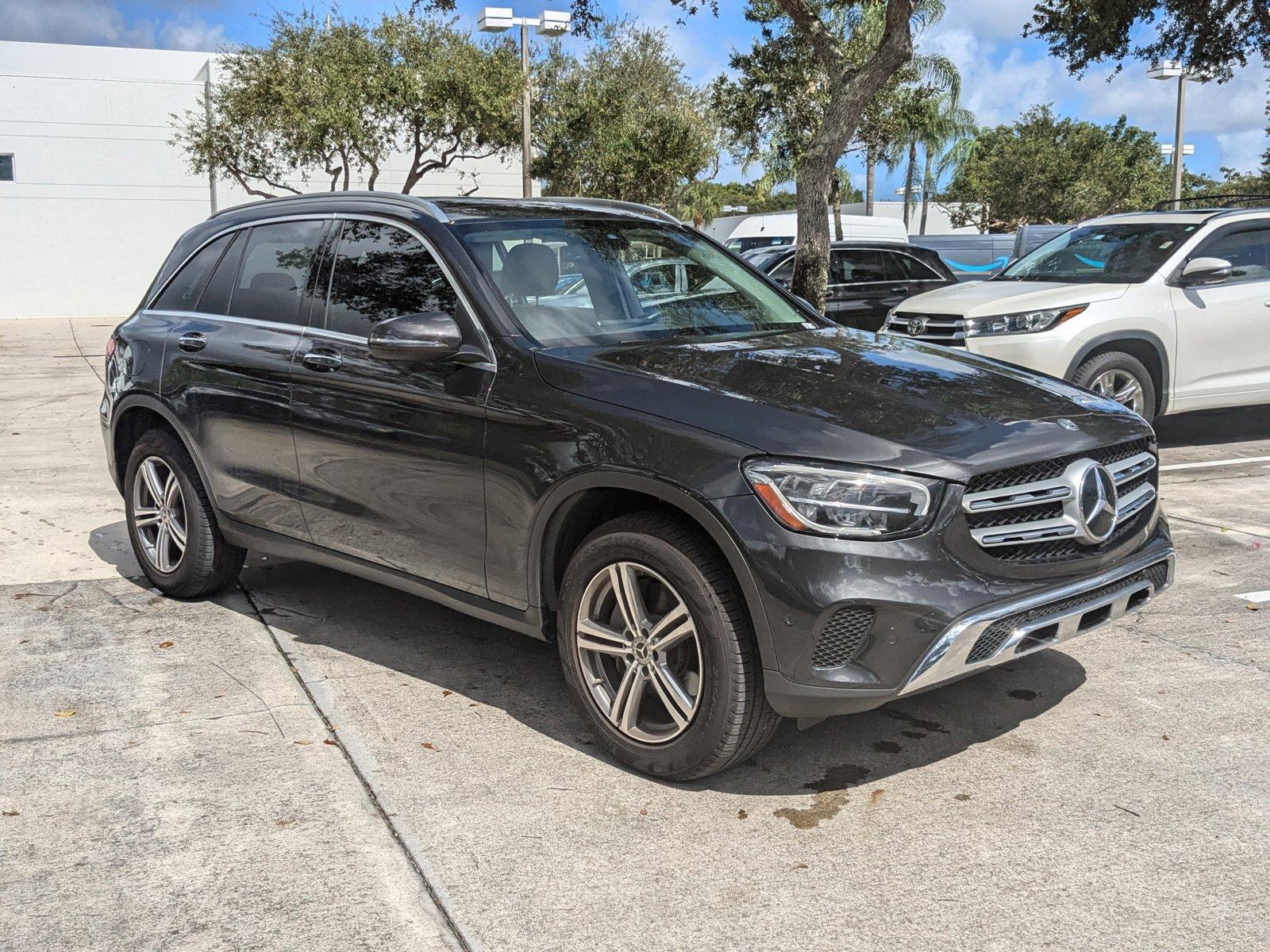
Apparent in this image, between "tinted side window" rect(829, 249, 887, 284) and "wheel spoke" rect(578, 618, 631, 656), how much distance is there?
1254 centimetres

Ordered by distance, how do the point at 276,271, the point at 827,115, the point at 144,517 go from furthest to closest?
the point at 827,115
the point at 144,517
the point at 276,271

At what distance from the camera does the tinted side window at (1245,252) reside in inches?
381

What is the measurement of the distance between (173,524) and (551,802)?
9.27 ft

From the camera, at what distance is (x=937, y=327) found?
9.57m

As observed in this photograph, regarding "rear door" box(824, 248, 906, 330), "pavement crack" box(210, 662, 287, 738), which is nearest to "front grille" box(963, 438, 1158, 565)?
"pavement crack" box(210, 662, 287, 738)

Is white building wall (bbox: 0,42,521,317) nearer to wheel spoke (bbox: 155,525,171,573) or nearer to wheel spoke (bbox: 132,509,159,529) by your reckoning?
wheel spoke (bbox: 132,509,159,529)

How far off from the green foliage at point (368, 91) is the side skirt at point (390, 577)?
23.1 m

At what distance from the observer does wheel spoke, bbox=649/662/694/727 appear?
3693mm

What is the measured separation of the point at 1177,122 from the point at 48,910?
92.3 ft

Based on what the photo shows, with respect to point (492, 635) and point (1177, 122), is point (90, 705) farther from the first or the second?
point (1177, 122)

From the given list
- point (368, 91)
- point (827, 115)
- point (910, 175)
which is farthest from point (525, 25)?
point (910, 175)

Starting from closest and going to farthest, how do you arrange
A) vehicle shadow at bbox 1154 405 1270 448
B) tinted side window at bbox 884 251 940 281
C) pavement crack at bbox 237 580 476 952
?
pavement crack at bbox 237 580 476 952
vehicle shadow at bbox 1154 405 1270 448
tinted side window at bbox 884 251 940 281

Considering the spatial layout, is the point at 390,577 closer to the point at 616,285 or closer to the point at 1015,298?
the point at 616,285

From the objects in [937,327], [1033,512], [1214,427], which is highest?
[937,327]
